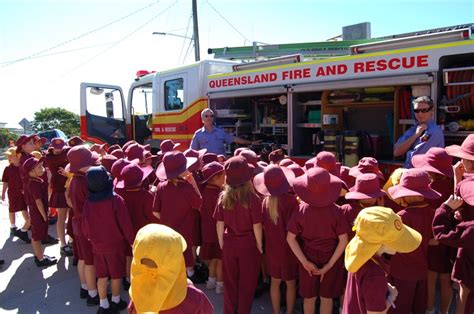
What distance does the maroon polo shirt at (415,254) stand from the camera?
2.63 metres

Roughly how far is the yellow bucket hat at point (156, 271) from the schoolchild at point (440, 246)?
2164 millimetres

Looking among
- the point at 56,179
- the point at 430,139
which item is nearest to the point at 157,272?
the point at 430,139

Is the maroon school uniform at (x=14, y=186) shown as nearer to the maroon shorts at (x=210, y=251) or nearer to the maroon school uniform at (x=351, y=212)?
the maroon shorts at (x=210, y=251)

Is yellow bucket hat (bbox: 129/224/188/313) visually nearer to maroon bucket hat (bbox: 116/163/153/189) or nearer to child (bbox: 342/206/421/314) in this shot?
child (bbox: 342/206/421/314)

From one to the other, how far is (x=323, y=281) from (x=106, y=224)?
1.80 meters

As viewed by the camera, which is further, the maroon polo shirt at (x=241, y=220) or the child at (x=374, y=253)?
the maroon polo shirt at (x=241, y=220)

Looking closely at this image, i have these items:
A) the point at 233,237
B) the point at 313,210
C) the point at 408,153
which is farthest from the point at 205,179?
the point at 408,153

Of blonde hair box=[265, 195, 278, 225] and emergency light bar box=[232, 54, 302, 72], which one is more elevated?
emergency light bar box=[232, 54, 302, 72]

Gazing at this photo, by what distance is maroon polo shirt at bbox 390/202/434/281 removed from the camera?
8.63ft

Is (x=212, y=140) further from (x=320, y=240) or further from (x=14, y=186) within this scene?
(x=320, y=240)

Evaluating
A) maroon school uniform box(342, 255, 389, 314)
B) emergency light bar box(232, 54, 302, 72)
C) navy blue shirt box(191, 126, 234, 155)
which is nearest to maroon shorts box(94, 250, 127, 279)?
maroon school uniform box(342, 255, 389, 314)

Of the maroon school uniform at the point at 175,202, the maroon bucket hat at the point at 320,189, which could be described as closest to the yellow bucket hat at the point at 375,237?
the maroon bucket hat at the point at 320,189

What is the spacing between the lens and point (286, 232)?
3057 mm

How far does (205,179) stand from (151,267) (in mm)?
2138
